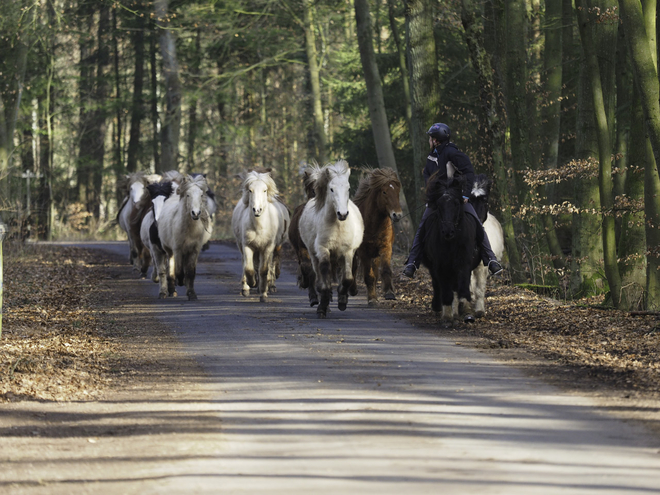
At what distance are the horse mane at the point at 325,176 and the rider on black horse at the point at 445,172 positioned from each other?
1.28m

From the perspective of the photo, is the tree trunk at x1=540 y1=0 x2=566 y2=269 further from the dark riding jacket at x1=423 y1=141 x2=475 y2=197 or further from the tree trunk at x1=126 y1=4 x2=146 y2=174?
the tree trunk at x1=126 y1=4 x2=146 y2=174

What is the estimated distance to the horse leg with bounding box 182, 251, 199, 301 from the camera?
1547 centimetres

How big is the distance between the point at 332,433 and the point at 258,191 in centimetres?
937

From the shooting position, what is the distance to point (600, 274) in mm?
15789

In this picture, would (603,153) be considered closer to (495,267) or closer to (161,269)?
(495,267)

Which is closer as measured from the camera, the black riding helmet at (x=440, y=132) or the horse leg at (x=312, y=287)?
the black riding helmet at (x=440, y=132)

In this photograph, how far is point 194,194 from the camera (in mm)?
15422

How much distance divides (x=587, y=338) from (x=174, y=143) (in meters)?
24.8

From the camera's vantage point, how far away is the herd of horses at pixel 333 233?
37.6 ft

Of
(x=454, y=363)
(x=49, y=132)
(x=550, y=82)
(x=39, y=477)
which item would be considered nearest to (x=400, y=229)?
(x=550, y=82)

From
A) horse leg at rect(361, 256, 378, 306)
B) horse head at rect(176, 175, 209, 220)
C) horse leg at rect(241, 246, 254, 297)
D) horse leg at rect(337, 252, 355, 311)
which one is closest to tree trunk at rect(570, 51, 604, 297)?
horse leg at rect(361, 256, 378, 306)

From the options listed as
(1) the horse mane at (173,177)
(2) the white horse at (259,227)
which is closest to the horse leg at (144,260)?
(1) the horse mane at (173,177)

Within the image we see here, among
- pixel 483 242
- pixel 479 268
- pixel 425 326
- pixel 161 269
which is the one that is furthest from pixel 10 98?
pixel 483 242

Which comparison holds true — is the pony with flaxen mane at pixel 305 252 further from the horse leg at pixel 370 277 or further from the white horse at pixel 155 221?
the white horse at pixel 155 221
